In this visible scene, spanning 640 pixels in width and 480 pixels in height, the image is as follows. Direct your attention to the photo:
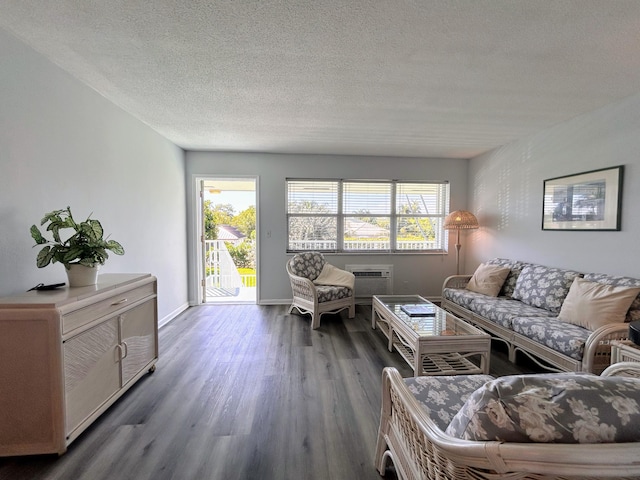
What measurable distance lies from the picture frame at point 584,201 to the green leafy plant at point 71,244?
422 centimetres

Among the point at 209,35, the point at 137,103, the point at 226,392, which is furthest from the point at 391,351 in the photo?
the point at 137,103

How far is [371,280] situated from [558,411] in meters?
3.71

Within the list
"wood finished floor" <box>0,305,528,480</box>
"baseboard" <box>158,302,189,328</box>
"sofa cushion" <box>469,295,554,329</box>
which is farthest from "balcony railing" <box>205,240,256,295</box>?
"sofa cushion" <box>469,295,554,329</box>

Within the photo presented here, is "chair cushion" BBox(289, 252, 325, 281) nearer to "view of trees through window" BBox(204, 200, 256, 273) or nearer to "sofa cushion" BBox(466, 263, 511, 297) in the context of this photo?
"sofa cushion" BBox(466, 263, 511, 297)

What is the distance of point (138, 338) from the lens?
211 cm

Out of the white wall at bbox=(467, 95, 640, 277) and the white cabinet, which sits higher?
the white wall at bbox=(467, 95, 640, 277)

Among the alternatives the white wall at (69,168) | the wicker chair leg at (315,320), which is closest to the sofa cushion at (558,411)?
the white wall at (69,168)

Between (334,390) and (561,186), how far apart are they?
3238 millimetres

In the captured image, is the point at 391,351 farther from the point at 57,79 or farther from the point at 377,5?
the point at 57,79

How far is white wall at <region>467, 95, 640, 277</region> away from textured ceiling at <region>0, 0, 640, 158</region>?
247 mm

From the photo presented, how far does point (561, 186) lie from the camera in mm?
2990

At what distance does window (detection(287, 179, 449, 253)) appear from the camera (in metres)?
4.41

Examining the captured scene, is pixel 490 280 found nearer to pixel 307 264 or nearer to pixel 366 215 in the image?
pixel 366 215

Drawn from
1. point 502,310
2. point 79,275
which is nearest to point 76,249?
point 79,275
